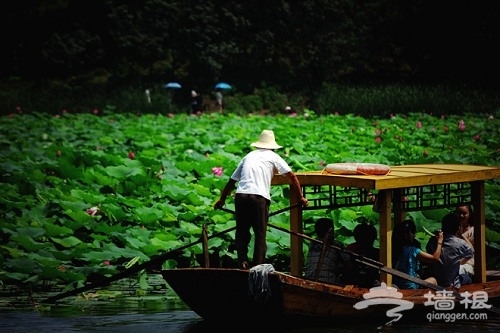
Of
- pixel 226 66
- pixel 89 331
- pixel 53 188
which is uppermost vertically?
pixel 226 66

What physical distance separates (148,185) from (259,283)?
14.3 feet

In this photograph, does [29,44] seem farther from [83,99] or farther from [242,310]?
[242,310]

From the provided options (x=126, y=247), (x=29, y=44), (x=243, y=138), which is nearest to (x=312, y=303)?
(x=126, y=247)

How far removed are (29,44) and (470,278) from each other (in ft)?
87.7

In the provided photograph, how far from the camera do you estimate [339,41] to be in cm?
3014

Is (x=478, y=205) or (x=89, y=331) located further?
(x=478, y=205)

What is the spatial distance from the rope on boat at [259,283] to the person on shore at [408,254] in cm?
107

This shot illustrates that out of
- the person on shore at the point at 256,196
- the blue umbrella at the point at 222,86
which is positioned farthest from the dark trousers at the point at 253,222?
the blue umbrella at the point at 222,86

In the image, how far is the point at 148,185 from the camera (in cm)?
976

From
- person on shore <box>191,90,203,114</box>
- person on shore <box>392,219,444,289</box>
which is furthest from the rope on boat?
person on shore <box>191,90,203,114</box>

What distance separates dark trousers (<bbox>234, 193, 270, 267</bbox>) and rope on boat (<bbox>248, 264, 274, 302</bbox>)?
414 mm

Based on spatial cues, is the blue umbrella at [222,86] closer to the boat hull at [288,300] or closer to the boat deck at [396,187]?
the boat deck at [396,187]

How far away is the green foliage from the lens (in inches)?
295

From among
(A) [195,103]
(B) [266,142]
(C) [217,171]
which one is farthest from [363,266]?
(A) [195,103]
